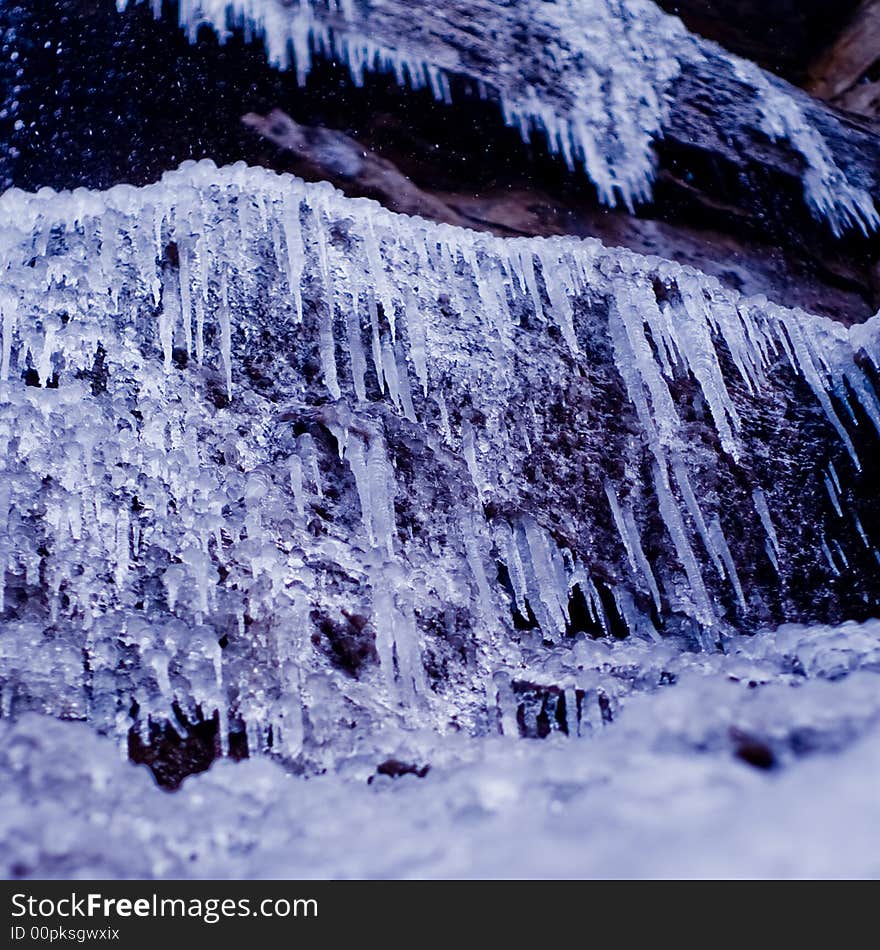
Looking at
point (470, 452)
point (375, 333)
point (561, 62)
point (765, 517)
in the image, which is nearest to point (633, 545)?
point (765, 517)

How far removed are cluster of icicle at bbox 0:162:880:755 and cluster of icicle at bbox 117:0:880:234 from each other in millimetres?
494

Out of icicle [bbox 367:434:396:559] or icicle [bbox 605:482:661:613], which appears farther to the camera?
icicle [bbox 605:482:661:613]

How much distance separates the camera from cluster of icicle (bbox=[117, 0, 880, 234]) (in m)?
3.62

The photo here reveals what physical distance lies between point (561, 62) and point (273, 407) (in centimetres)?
183

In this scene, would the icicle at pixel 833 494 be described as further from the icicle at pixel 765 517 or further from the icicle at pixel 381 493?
the icicle at pixel 381 493

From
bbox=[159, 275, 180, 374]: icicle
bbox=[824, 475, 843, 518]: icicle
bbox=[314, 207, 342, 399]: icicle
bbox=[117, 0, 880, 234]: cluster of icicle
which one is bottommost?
bbox=[159, 275, 180, 374]: icicle

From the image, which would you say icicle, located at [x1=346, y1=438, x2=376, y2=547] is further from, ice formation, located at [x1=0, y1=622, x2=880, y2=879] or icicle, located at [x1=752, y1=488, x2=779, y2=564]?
icicle, located at [x1=752, y1=488, x2=779, y2=564]

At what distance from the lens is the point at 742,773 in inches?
68.1

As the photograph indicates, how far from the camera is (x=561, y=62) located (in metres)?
3.89

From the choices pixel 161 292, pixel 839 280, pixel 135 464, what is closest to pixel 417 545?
pixel 135 464

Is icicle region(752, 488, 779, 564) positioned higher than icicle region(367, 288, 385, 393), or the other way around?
icicle region(752, 488, 779, 564)

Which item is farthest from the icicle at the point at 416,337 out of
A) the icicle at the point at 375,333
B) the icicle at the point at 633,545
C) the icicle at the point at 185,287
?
the icicle at the point at 633,545

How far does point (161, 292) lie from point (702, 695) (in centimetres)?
252

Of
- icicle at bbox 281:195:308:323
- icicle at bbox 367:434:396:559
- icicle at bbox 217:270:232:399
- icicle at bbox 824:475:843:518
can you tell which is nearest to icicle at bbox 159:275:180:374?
icicle at bbox 217:270:232:399
